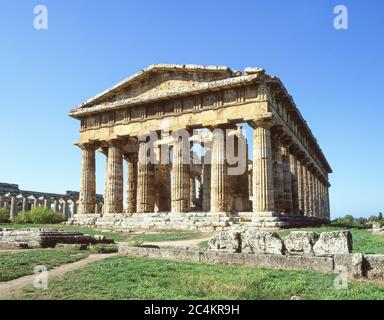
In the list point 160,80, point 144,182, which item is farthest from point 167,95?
point 144,182

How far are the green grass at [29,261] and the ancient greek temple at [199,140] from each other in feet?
40.8

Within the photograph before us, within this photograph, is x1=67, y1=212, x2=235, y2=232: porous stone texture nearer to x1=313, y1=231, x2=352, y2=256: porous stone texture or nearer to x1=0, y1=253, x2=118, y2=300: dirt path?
x1=313, y1=231, x2=352, y2=256: porous stone texture

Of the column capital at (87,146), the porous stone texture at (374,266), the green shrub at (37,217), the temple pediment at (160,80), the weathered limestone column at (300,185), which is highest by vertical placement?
the temple pediment at (160,80)

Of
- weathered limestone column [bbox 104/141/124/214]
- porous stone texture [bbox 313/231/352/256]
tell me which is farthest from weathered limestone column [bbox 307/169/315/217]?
porous stone texture [bbox 313/231/352/256]

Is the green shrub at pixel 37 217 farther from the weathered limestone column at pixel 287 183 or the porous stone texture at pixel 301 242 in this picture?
the porous stone texture at pixel 301 242

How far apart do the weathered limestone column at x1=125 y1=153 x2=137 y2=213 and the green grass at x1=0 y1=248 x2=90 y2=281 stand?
2130 centimetres

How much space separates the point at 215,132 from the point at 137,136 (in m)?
7.22

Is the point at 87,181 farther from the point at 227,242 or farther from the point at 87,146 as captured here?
the point at 227,242

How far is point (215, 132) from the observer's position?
2578 cm

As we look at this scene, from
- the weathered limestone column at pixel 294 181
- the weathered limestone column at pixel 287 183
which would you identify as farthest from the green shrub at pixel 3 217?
the weathered limestone column at pixel 294 181

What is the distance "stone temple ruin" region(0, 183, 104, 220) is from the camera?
57.1m

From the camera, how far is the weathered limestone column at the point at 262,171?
23.3 metres

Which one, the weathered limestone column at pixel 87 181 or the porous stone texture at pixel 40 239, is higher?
the weathered limestone column at pixel 87 181
